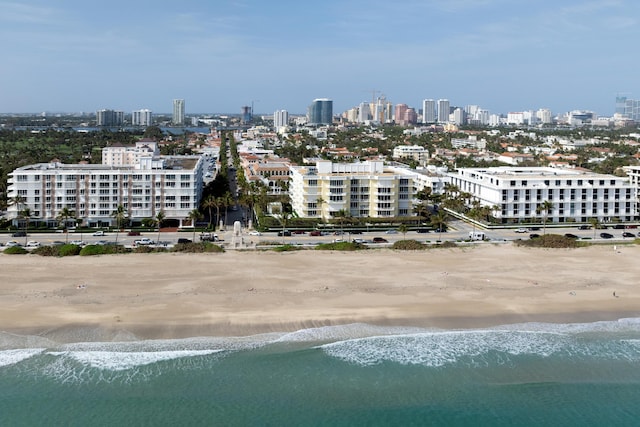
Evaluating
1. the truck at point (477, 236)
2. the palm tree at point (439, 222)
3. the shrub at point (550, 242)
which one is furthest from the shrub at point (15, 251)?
the shrub at point (550, 242)

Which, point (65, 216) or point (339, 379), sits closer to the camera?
point (339, 379)

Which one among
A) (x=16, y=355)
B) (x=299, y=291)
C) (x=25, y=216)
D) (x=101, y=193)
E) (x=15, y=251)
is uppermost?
(x=101, y=193)

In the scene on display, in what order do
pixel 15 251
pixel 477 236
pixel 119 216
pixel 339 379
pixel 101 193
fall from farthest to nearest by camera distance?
pixel 101 193, pixel 119 216, pixel 477 236, pixel 15 251, pixel 339 379

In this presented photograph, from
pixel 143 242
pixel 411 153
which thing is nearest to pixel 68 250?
pixel 143 242

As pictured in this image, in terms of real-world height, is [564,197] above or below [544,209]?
above

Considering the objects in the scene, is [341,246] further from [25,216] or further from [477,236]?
[25,216]

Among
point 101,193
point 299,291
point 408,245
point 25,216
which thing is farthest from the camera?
point 101,193

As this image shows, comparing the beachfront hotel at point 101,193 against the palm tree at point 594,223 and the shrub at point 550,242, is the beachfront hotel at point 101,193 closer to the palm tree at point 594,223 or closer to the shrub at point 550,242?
the shrub at point 550,242
